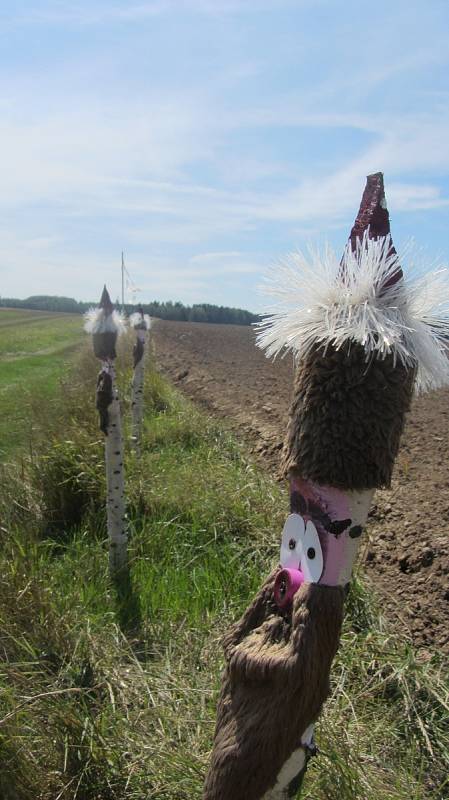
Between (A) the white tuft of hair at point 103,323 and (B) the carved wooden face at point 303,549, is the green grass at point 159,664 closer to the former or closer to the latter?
(B) the carved wooden face at point 303,549

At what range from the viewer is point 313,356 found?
1795mm

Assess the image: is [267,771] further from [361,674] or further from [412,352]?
[361,674]

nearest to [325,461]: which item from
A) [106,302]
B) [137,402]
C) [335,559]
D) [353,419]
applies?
[353,419]

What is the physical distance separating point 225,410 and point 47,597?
7487 mm

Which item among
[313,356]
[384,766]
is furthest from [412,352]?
[384,766]

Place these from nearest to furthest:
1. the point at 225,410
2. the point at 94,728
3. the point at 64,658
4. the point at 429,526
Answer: the point at 94,728, the point at 64,658, the point at 429,526, the point at 225,410

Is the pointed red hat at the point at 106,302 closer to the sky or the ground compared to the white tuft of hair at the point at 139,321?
closer to the sky

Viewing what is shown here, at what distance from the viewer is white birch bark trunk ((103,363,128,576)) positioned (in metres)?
4.88

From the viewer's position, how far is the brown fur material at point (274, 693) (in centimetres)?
166

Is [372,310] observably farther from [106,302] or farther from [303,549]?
[106,302]

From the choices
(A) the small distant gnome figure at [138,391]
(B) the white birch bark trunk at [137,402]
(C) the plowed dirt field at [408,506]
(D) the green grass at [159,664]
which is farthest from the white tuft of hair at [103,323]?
(C) the plowed dirt field at [408,506]

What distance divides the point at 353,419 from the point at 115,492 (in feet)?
11.3

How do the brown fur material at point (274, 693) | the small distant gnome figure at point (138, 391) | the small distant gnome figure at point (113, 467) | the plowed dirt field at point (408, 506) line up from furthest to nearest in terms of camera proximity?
1. the small distant gnome figure at point (138, 391)
2. the small distant gnome figure at point (113, 467)
3. the plowed dirt field at point (408, 506)
4. the brown fur material at point (274, 693)

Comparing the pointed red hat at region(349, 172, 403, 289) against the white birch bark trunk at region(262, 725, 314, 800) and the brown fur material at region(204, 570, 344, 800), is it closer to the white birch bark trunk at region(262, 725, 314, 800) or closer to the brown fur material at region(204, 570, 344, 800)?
the brown fur material at region(204, 570, 344, 800)
